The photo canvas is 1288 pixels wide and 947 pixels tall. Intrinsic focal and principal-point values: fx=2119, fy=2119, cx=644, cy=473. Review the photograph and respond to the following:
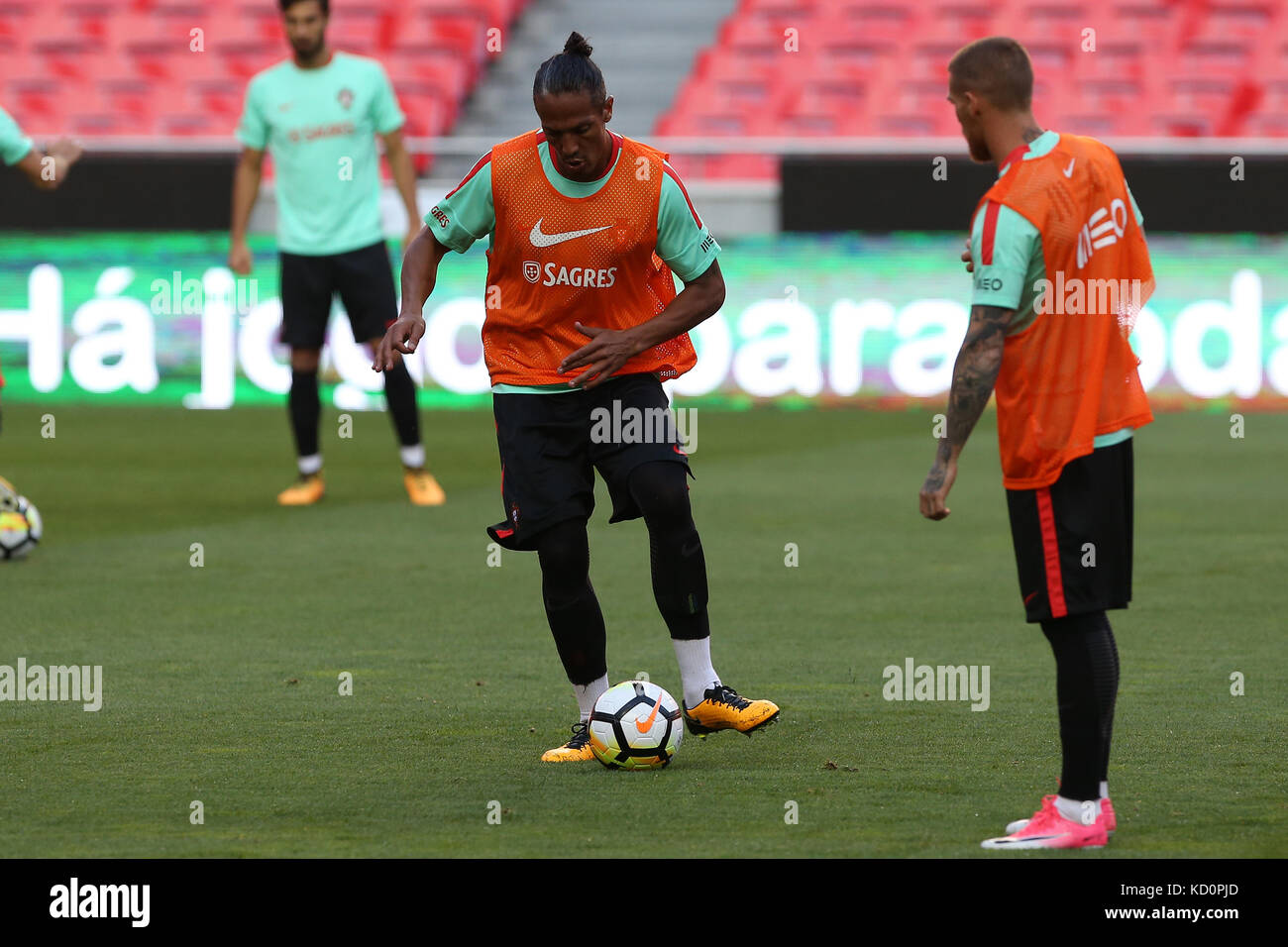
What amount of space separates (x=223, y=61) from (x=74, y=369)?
530 cm

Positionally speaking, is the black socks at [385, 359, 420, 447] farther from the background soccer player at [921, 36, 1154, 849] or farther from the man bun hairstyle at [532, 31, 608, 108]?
the background soccer player at [921, 36, 1154, 849]

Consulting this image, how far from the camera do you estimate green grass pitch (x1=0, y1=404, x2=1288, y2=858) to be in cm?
471

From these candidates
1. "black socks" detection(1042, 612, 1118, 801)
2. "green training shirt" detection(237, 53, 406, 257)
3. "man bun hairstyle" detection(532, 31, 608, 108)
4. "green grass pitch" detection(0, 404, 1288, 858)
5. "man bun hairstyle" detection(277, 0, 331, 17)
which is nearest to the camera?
"black socks" detection(1042, 612, 1118, 801)

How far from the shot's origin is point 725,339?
1533 cm

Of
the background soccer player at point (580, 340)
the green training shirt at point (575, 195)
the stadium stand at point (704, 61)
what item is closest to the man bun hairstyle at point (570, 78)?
the background soccer player at point (580, 340)

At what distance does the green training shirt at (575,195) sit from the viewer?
5391 mm

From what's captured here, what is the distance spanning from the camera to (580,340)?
18.0ft

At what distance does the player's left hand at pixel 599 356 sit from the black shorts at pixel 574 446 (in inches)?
6.5

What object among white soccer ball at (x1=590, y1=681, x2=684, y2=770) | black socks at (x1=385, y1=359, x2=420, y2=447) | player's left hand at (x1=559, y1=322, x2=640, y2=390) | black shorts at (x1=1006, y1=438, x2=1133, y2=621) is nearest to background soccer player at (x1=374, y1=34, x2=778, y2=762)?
player's left hand at (x1=559, y1=322, x2=640, y2=390)

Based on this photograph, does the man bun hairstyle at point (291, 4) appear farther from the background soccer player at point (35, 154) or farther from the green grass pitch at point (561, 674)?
the green grass pitch at point (561, 674)

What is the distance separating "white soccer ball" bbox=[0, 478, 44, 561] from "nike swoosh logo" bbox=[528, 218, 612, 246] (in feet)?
14.8

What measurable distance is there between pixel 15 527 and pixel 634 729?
4.73 m

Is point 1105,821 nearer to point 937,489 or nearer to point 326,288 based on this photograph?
point 937,489

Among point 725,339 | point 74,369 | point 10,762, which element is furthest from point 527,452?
point 74,369
